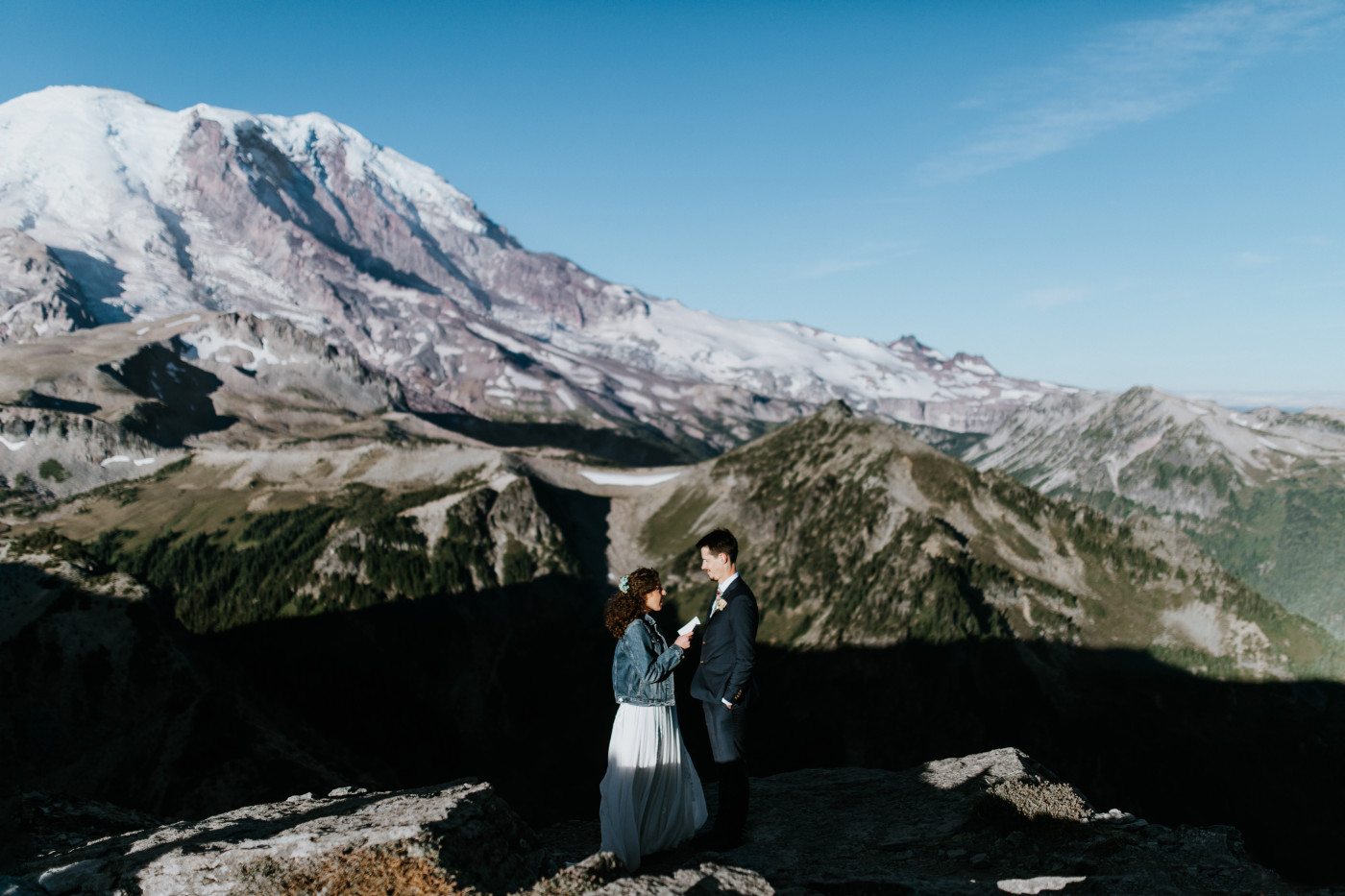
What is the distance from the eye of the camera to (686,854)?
1476 cm

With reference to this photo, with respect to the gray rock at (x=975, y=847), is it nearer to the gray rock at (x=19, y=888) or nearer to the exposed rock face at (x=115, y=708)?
the gray rock at (x=19, y=888)

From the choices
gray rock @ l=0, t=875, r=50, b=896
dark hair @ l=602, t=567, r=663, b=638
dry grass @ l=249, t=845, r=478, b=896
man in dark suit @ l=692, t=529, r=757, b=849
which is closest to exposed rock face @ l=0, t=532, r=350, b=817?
gray rock @ l=0, t=875, r=50, b=896

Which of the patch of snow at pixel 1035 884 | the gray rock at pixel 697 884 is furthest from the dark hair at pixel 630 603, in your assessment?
the patch of snow at pixel 1035 884

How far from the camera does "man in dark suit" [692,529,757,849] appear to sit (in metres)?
14.0

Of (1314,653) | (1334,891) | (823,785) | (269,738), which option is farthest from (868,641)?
(1334,891)

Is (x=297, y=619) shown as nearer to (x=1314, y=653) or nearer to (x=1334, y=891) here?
(x=1334, y=891)

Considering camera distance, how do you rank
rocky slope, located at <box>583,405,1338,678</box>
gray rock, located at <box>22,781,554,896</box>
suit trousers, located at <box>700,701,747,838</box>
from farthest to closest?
Result: 1. rocky slope, located at <box>583,405,1338,678</box>
2. suit trousers, located at <box>700,701,747,838</box>
3. gray rock, located at <box>22,781,554,896</box>

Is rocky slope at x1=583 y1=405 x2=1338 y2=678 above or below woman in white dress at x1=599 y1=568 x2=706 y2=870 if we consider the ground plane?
below

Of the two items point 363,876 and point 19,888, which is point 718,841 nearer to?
point 363,876

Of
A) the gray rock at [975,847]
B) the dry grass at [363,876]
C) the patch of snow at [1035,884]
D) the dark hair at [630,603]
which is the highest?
the dark hair at [630,603]

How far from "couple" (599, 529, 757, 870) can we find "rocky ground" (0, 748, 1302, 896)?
0.83 metres

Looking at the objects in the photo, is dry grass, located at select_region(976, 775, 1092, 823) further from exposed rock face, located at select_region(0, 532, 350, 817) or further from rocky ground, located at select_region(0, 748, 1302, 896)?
exposed rock face, located at select_region(0, 532, 350, 817)

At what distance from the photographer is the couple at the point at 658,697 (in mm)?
13789

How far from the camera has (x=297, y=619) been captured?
5030 inches
